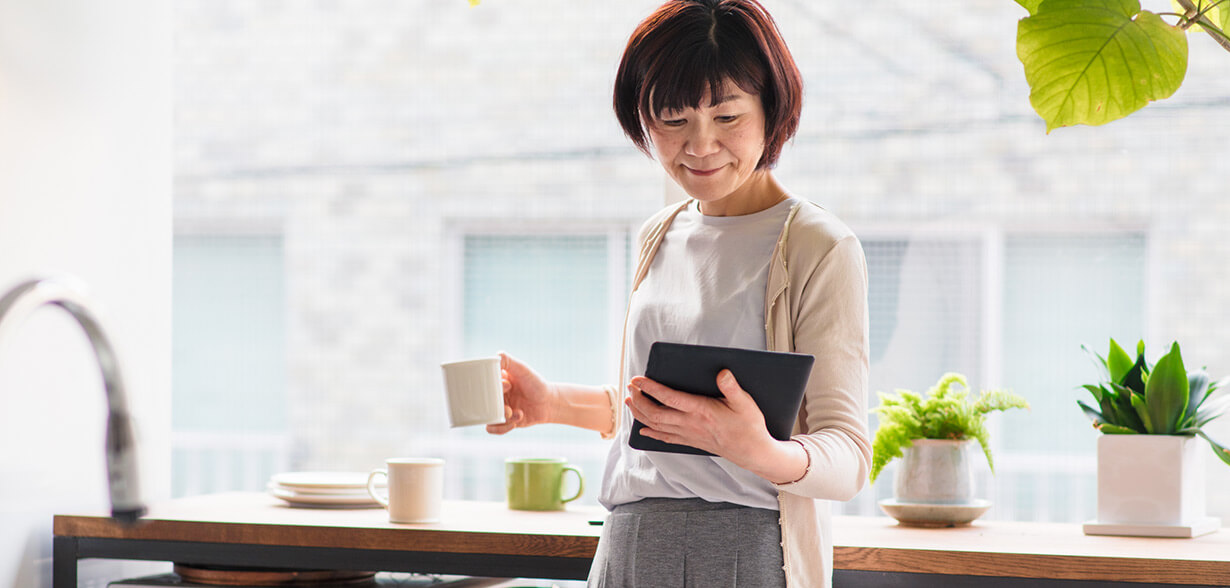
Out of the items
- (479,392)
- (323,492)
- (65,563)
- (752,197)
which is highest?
(752,197)

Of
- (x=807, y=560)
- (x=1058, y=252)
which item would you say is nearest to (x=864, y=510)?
(x=1058, y=252)

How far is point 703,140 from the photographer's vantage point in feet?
3.89

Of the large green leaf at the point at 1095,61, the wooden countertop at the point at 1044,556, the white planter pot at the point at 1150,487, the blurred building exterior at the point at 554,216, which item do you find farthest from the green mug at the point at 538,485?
the large green leaf at the point at 1095,61

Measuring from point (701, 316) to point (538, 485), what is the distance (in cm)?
81

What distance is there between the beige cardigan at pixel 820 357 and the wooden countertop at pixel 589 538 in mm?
327

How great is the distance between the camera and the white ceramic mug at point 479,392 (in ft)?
4.95

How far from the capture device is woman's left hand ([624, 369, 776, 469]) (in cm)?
104

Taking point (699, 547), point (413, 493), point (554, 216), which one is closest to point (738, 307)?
point (699, 547)

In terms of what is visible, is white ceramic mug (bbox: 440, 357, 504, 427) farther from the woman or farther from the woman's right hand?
the woman

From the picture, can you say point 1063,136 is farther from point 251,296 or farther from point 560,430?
point 251,296

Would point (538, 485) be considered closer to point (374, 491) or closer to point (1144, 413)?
point (374, 491)

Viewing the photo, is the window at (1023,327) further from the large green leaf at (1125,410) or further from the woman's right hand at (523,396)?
the woman's right hand at (523,396)

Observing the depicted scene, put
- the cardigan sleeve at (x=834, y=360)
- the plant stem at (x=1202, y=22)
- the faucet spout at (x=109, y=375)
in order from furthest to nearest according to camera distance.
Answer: the cardigan sleeve at (x=834, y=360) → the faucet spout at (x=109, y=375) → the plant stem at (x=1202, y=22)

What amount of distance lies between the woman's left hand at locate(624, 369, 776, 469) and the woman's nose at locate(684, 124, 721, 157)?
267 mm
